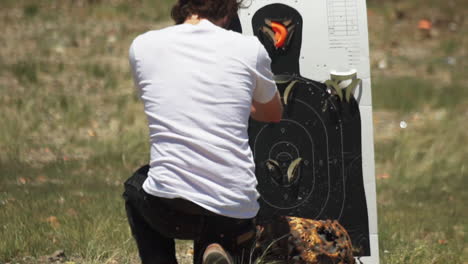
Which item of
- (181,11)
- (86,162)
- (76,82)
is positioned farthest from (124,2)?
(181,11)

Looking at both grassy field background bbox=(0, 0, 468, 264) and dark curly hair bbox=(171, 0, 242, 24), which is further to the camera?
grassy field background bbox=(0, 0, 468, 264)

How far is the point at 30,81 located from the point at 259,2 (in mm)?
5825

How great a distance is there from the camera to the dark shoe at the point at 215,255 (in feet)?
11.3

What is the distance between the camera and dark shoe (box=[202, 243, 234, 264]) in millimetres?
3447

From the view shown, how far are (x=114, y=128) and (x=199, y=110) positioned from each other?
5506 millimetres

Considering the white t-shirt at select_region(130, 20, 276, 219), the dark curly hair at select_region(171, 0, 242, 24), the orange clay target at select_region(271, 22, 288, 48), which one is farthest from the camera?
the orange clay target at select_region(271, 22, 288, 48)

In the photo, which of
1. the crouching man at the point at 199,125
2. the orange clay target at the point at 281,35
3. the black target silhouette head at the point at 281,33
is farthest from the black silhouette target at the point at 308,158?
the crouching man at the point at 199,125

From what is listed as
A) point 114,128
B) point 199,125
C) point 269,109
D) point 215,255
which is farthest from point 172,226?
point 114,128

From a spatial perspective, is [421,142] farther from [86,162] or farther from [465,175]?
[86,162]

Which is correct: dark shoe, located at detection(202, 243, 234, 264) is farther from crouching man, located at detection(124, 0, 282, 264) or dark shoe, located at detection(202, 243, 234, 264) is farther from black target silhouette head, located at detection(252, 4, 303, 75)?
black target silhouette head, located at detection(252, 4, 303, 75)

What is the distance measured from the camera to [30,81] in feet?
33.5

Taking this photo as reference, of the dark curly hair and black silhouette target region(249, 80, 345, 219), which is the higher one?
the dark curly hair

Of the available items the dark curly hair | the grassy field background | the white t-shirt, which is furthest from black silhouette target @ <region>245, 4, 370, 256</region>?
the white t-shirt

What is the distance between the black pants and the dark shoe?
0.12 m
